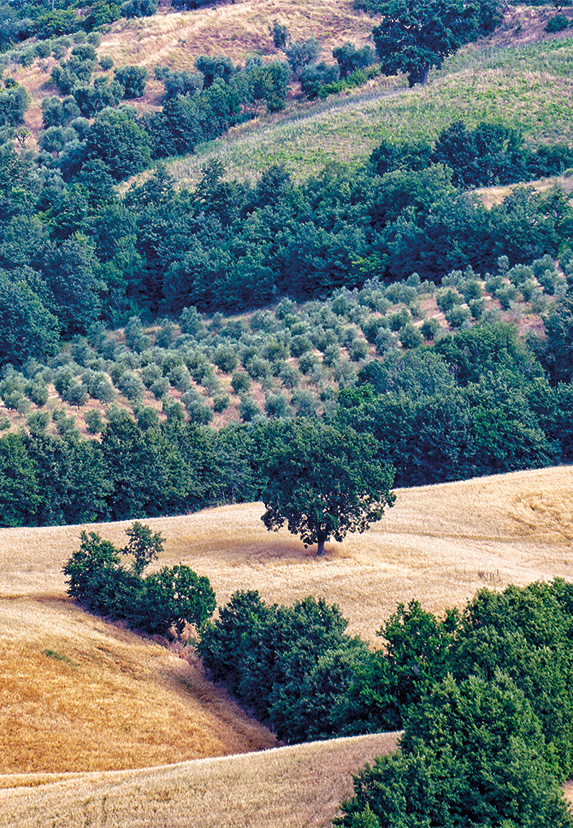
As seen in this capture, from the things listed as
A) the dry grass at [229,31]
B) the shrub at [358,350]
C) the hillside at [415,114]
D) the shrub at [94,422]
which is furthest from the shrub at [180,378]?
the dry grass at [229,31]

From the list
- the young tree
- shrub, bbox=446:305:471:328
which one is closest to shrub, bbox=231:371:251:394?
shrub, bbox=446:305:471:328

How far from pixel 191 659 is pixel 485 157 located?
77.9 m

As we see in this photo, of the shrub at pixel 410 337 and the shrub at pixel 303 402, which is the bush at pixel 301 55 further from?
the shrub at pixel 303 402

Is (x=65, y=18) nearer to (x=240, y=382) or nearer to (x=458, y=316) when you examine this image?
(x=240, y=382)

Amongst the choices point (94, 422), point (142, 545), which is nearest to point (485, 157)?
point (94, 422)

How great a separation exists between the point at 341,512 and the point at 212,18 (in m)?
133

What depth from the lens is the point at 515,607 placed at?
93.1 feet

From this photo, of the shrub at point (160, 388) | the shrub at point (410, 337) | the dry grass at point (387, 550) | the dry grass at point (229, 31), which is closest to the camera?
the dry grass at point (387, 550)

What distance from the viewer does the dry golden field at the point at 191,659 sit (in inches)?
962

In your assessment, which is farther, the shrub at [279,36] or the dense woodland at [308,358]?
the shrub at [279,36]

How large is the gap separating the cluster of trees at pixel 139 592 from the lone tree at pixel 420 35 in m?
95.9

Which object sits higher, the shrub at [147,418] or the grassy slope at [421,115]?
the grassy slope at [421,115]

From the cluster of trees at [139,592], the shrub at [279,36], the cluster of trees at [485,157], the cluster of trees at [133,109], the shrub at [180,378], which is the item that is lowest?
the shrub at [180,378]

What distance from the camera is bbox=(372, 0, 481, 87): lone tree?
388 feet
